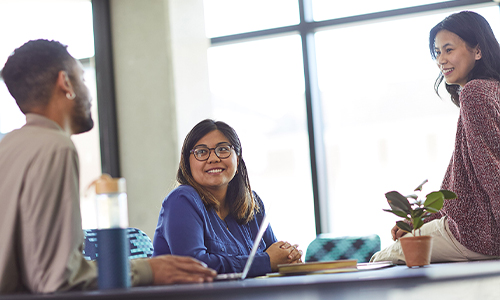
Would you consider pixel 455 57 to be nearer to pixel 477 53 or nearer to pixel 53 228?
pixel 477 53

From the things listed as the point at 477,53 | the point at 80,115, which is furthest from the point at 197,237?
the point at 477,53

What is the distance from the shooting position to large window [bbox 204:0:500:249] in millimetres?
4043

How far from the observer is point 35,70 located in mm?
1249

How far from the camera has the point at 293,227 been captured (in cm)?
424

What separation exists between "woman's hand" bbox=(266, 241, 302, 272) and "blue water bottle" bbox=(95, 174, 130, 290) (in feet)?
2.70

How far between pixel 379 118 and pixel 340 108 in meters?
0.32

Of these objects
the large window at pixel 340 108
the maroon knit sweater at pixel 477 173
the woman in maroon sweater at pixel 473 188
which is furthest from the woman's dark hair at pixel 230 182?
the large window at pixel 340 108

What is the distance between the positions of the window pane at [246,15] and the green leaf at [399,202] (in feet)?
9.58

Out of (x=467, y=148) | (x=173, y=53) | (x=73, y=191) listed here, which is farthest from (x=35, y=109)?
(x=173, y=53)

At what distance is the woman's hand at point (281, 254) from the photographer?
182 cm

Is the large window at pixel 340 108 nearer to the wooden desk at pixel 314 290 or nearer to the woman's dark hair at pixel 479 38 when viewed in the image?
the woman's dark hair at pixel 479 38

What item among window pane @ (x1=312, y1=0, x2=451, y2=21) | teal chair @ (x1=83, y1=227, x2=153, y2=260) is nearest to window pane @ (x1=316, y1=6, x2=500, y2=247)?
window pane @ (x1=312, y1=0, x2=451, y2=21)

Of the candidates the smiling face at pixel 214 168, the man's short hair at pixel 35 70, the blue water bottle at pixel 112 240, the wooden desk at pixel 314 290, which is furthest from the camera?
the smiling face at pixel 214 168

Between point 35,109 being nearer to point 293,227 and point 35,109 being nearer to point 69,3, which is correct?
point 293,227
